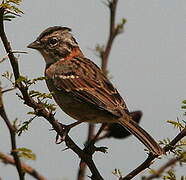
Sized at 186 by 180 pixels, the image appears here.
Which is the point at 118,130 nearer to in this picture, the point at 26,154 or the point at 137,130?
the point at 137,130

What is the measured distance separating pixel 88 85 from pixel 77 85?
13cm

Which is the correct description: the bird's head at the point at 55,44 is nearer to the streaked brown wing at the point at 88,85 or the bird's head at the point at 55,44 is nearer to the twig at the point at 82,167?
the streaked brown wing at the point at 88,85

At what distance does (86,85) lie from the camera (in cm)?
585

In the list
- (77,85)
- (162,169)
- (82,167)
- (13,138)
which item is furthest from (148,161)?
(77,85)

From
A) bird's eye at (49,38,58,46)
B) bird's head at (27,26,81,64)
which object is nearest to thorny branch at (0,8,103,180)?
bird's head at (27,26,81,64)

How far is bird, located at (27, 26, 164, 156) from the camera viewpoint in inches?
203

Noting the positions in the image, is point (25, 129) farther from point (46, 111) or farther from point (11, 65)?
point (11, 65)

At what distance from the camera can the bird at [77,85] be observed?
16.9 feet

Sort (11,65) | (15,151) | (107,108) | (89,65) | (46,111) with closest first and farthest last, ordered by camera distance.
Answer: (15,151) → (11,65) → (46,111) → (107,108) → (89,65)

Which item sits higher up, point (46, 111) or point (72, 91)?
point (46, 111)

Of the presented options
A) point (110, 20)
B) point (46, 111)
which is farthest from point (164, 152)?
point (110, 20)

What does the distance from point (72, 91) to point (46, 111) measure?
8.82 ft

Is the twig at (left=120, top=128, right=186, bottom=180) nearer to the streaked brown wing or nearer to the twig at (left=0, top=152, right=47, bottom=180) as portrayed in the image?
the twig at (left=0, top=152, right=47, bottom=180)

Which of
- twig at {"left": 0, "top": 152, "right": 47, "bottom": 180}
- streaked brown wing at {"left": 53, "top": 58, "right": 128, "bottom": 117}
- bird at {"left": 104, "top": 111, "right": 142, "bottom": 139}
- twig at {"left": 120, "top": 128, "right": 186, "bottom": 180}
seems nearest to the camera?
twig at {"left": 0, "top": 152, "right": 47, "bottom": 180}
